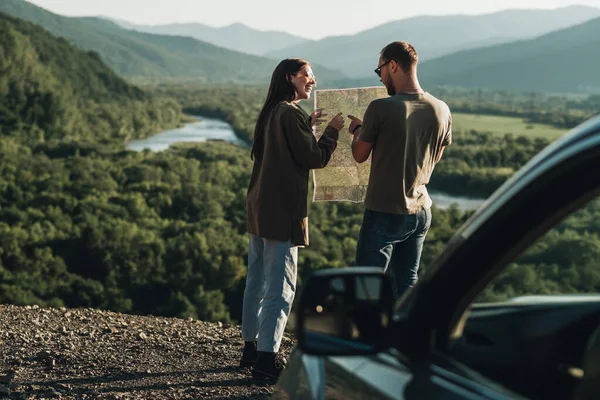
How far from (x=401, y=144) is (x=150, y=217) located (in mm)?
48122

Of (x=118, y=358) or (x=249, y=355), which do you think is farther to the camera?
(x=118, y=358)

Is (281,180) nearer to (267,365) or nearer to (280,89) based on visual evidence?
(280,89)

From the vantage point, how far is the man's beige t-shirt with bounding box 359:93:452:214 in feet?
12.5

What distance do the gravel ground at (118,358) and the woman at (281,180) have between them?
471 millimetres

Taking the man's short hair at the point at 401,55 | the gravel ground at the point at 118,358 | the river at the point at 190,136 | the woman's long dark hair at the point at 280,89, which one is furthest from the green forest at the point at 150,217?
the gravel ground at the point at 118,358

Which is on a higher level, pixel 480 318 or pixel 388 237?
pixel 480 318

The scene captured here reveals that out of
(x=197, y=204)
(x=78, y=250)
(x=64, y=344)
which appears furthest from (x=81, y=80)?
(x=64, y=344)

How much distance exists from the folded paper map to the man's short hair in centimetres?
36

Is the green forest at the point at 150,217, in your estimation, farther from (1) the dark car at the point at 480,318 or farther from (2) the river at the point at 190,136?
(2) the river at the point at 190,136

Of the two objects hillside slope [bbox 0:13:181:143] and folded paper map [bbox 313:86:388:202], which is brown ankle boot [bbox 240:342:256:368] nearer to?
folded paper map [bbox 313:86:388:202]

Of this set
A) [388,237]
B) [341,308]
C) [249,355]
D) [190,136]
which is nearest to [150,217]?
[190,136]

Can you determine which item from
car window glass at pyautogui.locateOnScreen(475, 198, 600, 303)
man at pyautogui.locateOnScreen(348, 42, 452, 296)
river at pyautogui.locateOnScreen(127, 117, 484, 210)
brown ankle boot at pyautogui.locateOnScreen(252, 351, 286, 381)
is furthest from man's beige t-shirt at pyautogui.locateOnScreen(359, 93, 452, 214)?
river at pyautogui.locateOnScreen(127, 117, 484, 210)

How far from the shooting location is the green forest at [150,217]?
13.2 ft

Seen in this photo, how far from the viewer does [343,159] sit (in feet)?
14.2
